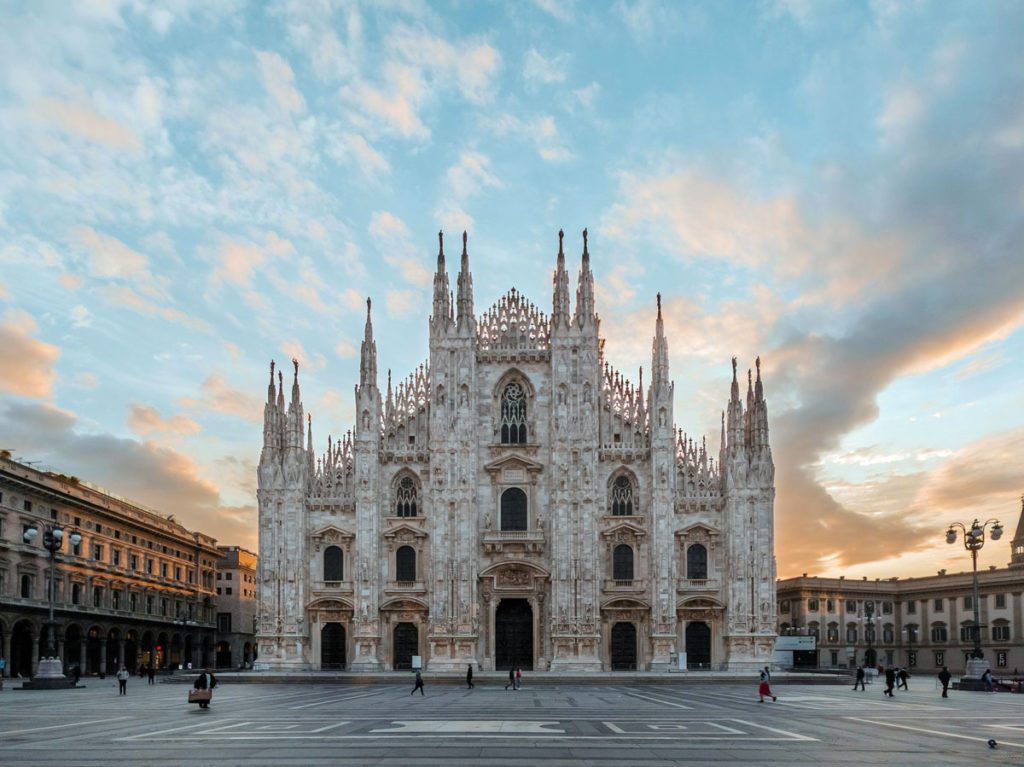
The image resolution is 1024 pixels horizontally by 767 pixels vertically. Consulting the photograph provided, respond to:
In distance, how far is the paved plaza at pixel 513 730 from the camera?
19.9m

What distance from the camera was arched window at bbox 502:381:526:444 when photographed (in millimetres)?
66062

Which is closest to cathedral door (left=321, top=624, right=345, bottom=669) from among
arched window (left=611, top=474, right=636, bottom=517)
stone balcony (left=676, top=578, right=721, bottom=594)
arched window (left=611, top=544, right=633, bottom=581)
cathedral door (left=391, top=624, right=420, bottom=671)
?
cathedral door (left=391, top=624, right=420, bottom=671)

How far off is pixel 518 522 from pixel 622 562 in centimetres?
682

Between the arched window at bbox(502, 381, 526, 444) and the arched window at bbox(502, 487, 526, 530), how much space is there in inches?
128

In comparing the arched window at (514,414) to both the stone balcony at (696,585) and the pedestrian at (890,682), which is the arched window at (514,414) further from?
the pedestrian at (890,682)

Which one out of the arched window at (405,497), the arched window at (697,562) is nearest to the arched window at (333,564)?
the arched window at (405,497)

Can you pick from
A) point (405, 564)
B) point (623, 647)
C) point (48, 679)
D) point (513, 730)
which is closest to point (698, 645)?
point (623, 647)

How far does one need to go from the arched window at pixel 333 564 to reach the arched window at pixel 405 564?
3402 mm

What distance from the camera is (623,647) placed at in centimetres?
6369

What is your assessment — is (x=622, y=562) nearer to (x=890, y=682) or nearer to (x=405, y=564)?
(x=405, y=564)

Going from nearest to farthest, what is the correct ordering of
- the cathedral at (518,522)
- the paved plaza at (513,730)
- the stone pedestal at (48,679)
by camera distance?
the paved plaza at (513,730) → the stone pedestal at (48,679) → the cathedral at (518,522)

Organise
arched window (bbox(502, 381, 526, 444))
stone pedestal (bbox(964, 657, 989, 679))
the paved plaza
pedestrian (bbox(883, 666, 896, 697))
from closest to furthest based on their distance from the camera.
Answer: the paved plaza < pedestrian (bbox(883, 666, 896, 697)) < stone pedestal (bbox(964, 657, 989, 679)) < arched window (bbox(502, 381, 526, 444))

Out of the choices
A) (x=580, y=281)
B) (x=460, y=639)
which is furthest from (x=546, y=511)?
(x=580, y=281)

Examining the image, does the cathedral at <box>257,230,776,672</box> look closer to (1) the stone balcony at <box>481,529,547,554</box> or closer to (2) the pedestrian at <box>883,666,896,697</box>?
(1) the stone balcony at <box>481,529,547,554</box>
